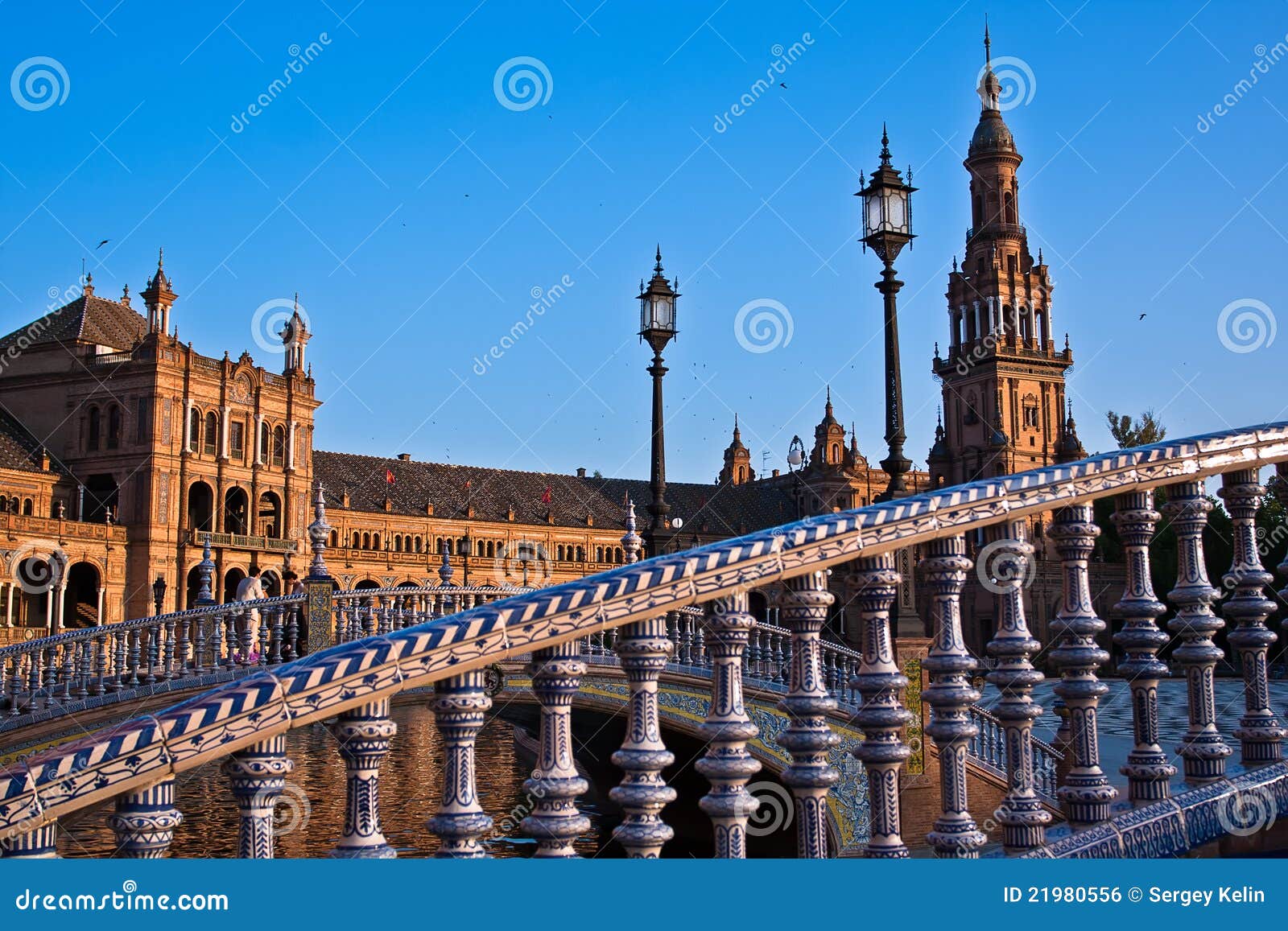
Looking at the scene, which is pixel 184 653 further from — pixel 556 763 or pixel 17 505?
pixel 17 505

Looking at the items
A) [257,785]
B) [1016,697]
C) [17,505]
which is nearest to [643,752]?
[257,785]

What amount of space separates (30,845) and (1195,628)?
143 inches

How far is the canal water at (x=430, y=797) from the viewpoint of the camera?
1351 centimetres

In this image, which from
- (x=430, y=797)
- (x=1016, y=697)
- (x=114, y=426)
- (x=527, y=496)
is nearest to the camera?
(x=1016, y=697)

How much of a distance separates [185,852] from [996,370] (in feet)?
185

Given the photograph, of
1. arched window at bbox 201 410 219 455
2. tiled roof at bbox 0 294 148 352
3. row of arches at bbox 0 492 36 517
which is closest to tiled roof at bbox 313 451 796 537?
arched window at bbox 201 410 219 455

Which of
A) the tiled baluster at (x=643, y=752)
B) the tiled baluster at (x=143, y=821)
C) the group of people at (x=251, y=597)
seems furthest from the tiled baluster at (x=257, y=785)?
the group of people at (x=251, y=597)

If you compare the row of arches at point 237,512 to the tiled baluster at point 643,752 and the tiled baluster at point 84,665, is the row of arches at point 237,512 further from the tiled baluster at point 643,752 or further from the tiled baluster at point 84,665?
the tiled baluster at point 643,752

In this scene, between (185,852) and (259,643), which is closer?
(185,852)

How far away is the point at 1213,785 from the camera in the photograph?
13.8ft

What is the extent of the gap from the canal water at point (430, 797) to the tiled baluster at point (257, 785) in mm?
7807

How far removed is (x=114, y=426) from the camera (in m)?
53.9
